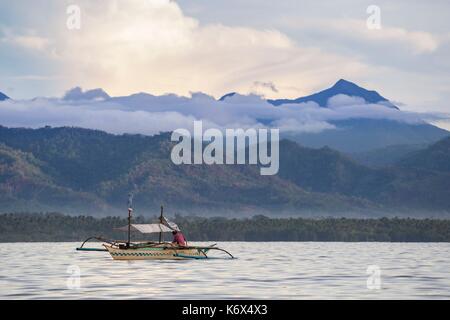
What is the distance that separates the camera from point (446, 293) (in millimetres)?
64688

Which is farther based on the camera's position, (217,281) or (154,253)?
(154,253)

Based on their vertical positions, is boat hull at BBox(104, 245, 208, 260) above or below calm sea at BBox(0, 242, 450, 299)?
above

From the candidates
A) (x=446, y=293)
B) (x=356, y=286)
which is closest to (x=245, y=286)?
(x=356, y=286)

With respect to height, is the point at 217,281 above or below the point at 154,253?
below

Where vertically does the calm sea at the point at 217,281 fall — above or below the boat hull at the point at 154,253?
below

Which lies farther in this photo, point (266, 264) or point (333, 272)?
point (266, 264)

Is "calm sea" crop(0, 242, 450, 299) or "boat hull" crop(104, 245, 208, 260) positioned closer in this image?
"calm sea" crop(0, 242, 450, 299)

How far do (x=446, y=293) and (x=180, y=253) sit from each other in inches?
1732

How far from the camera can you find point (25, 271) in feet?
289

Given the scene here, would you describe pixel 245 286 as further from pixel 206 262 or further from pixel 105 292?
pixel 206 262

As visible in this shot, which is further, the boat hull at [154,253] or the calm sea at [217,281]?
the boat hull at [154,253]
